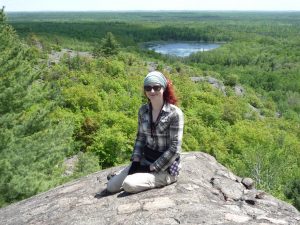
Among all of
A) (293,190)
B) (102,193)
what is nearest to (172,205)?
(102,193)

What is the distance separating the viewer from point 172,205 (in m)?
6.51

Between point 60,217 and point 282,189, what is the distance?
108ft

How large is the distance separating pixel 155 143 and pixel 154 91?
0.93m

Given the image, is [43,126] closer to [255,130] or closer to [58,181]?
[58,181]

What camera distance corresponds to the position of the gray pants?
709 cm

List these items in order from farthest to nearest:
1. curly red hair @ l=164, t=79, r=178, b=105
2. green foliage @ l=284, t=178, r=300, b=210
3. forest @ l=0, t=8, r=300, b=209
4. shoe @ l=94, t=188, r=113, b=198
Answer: green foliage @ l=284, t=178, r=300, b=210 < forest @ l=0, t=8, r=300, b=209 < shoe @ l=94, t=188, r=113, b=198 < curly red hair @ l=164, t=79, r=178, b=105

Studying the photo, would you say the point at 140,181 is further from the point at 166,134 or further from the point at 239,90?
the point at 239,90

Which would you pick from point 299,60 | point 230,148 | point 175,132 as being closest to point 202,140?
point 230,148

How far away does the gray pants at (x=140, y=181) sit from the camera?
709 centimetres

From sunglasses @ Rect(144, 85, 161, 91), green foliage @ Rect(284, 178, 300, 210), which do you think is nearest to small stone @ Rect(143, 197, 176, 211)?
sunglasses @ Rect(144, 85, 161, 91)

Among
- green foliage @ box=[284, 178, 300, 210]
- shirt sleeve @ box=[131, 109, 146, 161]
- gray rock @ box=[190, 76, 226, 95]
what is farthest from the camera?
gray rock @ box=[190, 76, 226, 95]

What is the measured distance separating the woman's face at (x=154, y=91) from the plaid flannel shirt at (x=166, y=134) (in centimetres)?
22

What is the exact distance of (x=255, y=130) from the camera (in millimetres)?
52781

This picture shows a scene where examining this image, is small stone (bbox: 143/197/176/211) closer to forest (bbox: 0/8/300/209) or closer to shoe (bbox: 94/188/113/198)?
shoe (bbox: 94/188/113/198)
